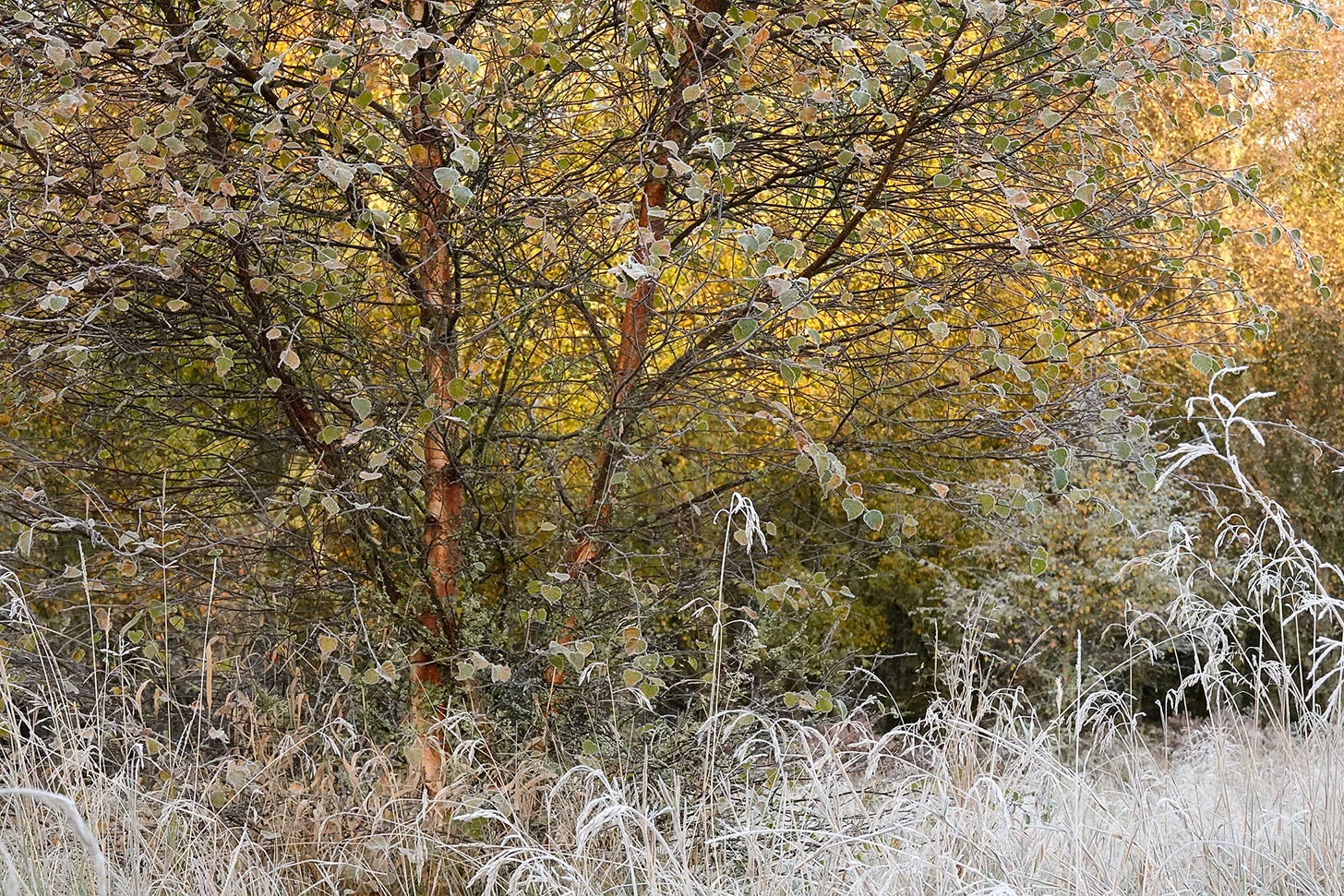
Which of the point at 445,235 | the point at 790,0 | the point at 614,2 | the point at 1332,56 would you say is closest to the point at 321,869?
the point at 445,235

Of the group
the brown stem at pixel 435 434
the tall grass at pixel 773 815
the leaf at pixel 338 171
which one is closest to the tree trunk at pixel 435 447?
the brown stem at pixel 435 434

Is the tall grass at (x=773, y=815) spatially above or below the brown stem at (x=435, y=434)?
below

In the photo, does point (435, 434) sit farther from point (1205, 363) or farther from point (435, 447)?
point (1205, 363)

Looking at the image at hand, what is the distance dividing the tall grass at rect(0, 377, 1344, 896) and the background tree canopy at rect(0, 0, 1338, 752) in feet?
0.96

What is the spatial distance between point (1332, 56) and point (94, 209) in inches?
410

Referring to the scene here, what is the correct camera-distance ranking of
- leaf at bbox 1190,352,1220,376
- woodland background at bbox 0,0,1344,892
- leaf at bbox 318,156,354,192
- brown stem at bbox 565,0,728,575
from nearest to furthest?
leaf at bbox 318,156,354,192 < leaf at bbox 1190,352,1220,376 < woodland background at bbox 0,0,1344,892 < brown stem at bbox 565,0,728,575

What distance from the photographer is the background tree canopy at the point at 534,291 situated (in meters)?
3.05

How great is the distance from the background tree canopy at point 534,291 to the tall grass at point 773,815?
293 mm

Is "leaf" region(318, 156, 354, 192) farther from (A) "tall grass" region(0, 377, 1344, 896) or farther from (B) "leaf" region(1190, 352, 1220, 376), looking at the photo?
(B) "leaf" region(1190, 352, 1220, 376)

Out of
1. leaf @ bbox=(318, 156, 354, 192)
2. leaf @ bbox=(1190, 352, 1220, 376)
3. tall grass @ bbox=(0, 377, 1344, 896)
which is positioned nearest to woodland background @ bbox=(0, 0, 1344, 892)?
leaf @ bbox=(1190, 352, 1220, 376)

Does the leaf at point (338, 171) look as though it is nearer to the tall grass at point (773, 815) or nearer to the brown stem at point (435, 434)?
the brown stem at point (435, 434)

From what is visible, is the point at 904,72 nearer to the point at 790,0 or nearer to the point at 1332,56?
the point at 790,0

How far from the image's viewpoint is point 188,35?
8.67 ft

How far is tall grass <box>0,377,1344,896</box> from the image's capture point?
2.37m
